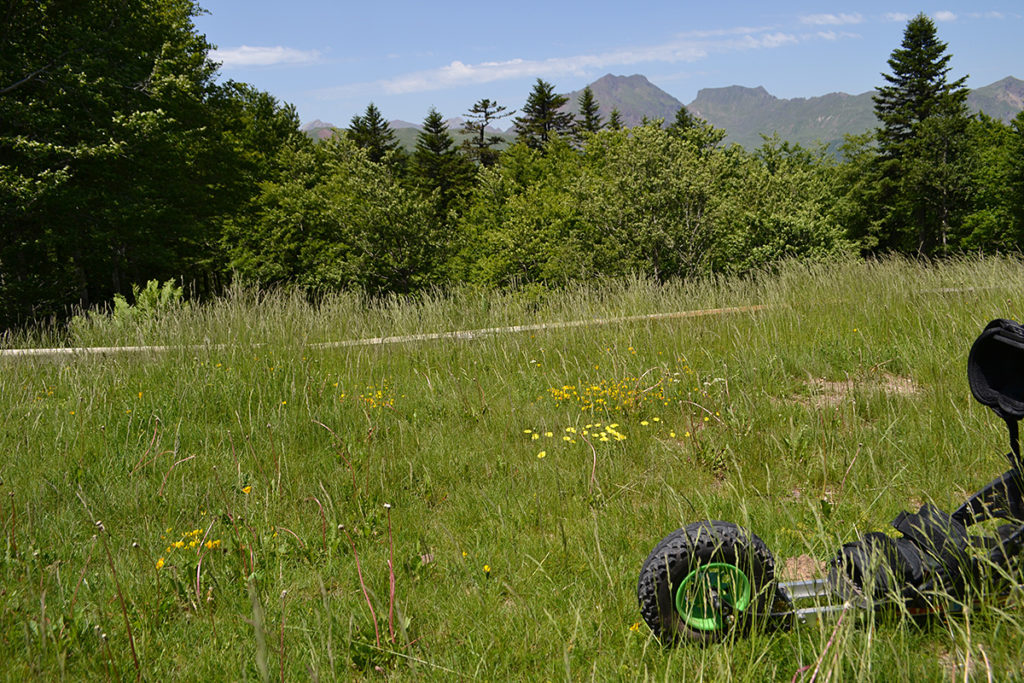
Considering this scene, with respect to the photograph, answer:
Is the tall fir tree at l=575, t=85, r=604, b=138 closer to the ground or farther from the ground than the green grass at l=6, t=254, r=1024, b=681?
farther from the ground

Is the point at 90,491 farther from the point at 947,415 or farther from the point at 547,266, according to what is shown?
the point at 547,266

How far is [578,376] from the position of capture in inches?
191

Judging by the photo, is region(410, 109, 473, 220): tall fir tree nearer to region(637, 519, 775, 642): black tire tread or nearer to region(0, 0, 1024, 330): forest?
region(0, 0, 1024, 330): forest

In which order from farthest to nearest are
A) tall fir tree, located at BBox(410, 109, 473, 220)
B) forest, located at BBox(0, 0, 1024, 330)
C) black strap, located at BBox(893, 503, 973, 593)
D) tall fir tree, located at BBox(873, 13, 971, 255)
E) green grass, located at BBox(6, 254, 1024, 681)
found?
tall fir tree, located at BBox(410, 109, 473, 220) → tall fir tree, located at BBox(873, 13, 971, 255) → forest, located at BBox(0, 0, 1024, 330) → green grass, located at BBox(6, 254, 1024, 681) → black strap, located at BBox(893, 503, 973, 593)

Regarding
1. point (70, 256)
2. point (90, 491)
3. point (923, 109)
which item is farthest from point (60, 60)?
point (923, 109)

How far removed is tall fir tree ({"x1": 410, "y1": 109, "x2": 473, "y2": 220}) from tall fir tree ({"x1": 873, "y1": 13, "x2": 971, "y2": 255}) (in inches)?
1205

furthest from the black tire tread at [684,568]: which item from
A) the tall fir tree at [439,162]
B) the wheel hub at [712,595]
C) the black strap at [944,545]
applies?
the tall fir tree at [439,162]

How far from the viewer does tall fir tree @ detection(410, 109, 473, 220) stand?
45.1 m

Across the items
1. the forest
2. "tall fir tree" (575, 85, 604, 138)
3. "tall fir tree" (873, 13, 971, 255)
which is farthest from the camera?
"tall fir tree" (575, 85, 604, 138)

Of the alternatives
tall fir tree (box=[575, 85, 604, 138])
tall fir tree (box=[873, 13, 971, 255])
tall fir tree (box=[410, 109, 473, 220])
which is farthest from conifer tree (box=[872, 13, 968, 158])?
tall fir tree (box=[410, 109, 473, 220])

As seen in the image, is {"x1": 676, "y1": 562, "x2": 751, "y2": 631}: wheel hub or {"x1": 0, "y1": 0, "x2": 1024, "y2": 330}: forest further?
{"x1": 0, "y1": 0, "x2": 1024, "y2": 330}: forest

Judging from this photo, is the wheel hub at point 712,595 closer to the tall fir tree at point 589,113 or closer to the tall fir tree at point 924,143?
the tall fir tree at point 924,143

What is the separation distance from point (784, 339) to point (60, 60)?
64.0 feet

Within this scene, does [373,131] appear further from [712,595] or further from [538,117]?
[712,595]
